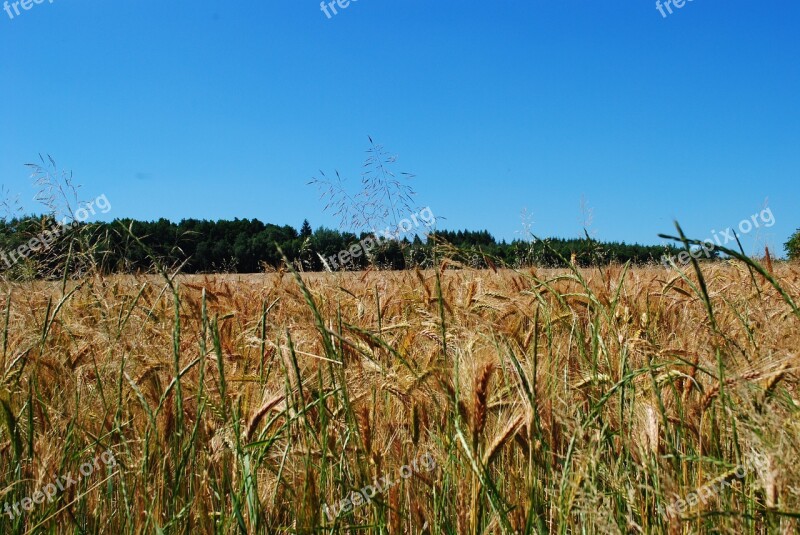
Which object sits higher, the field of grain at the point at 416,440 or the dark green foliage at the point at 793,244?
the dark green foliage at the point at 793,244

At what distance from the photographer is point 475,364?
3.97 ft

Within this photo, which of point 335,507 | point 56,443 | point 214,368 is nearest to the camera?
point 335,507

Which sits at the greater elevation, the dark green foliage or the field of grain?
the dark green foliage

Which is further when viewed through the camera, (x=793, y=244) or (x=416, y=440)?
(x=793, y=244)

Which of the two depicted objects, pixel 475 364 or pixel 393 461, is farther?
pixel 393 461

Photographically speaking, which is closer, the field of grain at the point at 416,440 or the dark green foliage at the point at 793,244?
the field of grain at the point at 416,440

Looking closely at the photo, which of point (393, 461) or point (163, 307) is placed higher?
point (163, 307)

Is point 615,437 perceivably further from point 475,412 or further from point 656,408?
point 475,412

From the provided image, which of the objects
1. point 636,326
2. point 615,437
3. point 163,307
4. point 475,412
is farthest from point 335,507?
point 163,307

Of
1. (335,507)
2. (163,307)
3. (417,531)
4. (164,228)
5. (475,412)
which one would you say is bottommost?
(417,531)

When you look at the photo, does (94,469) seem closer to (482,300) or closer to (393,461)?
(393,461)

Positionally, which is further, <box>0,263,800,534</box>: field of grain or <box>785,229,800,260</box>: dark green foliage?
<box>785,229,800,260</box>: dark green foliage

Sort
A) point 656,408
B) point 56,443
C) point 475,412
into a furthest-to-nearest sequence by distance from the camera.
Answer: point 56,443
point 656,408
point 475,412

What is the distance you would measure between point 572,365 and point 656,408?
2.40 ft
